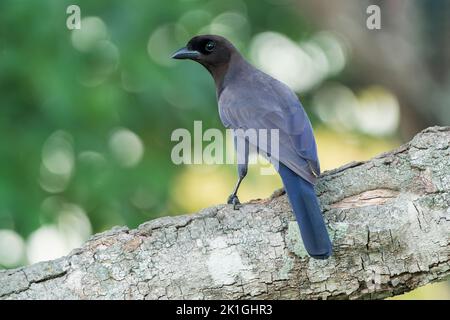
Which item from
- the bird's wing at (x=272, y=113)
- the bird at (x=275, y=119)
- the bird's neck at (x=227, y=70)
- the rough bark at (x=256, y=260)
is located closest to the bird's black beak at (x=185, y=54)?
the bird at (x=275, y=119)

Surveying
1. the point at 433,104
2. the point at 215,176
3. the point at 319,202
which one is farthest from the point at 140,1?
the point at 319,202

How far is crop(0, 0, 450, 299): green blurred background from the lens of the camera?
7570mm

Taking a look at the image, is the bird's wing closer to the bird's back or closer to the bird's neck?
the bird's back

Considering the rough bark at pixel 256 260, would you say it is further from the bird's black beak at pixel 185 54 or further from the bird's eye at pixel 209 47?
the bird's eye at pixel 209 47

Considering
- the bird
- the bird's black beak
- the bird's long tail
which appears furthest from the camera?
the bird's black beak

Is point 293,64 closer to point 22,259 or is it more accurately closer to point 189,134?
point 189,134

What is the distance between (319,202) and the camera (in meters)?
4.52

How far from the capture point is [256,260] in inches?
164

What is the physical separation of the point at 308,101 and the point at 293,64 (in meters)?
0.80

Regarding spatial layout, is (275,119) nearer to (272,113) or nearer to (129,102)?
(272,113)

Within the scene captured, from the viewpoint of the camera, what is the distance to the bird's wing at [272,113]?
202 inches

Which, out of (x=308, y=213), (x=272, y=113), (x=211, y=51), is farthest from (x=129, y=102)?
(x=308, y=213)

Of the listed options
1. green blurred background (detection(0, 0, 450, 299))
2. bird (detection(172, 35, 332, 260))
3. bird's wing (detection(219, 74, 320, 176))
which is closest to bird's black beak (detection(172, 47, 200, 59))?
bird (detection(172, 35, 332, 260))
